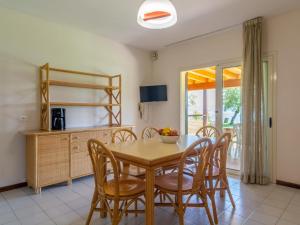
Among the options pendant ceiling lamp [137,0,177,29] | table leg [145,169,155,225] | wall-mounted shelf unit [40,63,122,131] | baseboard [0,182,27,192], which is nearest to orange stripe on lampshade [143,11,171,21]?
pendant ceiling lamp [137,0,177,29]

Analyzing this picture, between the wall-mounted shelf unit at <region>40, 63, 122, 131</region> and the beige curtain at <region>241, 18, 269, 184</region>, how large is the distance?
7.55 ft

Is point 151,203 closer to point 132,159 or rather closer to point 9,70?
point 132,159

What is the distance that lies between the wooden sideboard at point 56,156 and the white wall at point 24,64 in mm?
228

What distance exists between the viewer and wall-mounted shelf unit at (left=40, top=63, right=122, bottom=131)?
10.4ft

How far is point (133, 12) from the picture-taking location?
3.09m

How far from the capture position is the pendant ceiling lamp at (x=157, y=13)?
72.7 inches

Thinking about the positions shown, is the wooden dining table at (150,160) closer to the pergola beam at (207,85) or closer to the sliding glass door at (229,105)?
the sliding glass door at (229,105)

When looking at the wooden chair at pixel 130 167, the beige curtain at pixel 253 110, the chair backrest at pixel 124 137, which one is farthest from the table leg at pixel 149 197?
the beige curtain at pixel 253 110

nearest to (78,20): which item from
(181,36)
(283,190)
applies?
(181,36)

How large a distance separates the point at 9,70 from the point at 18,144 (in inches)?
43.4

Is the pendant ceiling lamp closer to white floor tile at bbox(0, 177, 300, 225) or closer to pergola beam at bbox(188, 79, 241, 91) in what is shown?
white floor tile at bbox(0, 177, 300, 225)

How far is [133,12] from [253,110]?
2.39m

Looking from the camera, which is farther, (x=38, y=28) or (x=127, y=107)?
(x=127, y=107)

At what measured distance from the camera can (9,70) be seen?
9.94 feet
